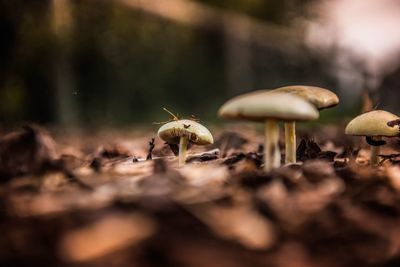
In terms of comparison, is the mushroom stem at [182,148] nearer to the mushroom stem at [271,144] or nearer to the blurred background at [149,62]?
the mushroom stem at [271,144]

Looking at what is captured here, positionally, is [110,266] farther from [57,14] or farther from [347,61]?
[347,61]

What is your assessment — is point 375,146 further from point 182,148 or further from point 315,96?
point 182,148

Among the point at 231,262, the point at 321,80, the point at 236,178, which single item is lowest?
the point at 231,262

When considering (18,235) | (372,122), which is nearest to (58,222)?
(18,235)

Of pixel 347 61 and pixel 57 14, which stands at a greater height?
pixel 57 14

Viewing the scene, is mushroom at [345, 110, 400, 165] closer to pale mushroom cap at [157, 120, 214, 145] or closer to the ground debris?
pale mushroom cap at [157, 120, 214, 145]

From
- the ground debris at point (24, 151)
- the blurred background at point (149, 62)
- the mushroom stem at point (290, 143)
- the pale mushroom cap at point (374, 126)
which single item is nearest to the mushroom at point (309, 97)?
the mushroom stem at point (290, 143)

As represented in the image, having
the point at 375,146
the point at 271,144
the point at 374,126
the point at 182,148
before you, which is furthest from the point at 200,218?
the point at 375,146
